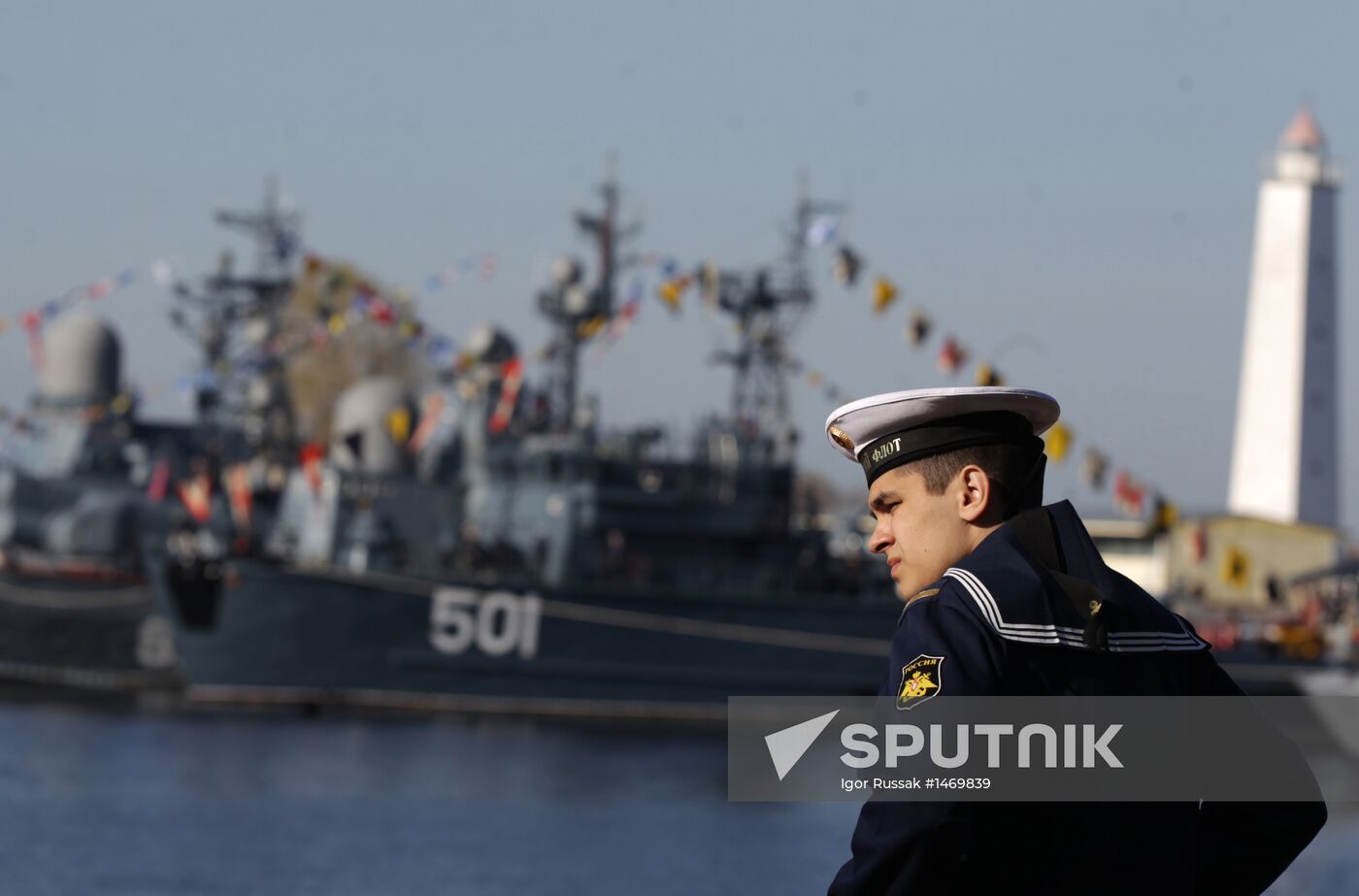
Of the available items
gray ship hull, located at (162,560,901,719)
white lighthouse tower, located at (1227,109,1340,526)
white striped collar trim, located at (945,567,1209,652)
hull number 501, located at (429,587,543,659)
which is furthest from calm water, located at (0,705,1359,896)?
white lighthouse tower, located at (1227,109,1340,526)

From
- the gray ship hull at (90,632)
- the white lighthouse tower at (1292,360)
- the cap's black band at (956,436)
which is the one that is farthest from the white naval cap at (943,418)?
the white lighthouse tower at (1292,360)

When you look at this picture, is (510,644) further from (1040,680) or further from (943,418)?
(1040,680)

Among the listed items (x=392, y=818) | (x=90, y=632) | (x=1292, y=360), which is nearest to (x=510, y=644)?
(x=90, y=632)

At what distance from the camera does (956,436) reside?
2051 millimetres

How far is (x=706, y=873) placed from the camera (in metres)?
15.6

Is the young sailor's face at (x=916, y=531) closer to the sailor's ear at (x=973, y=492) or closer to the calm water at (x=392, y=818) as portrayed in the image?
the sailor's ear at (x=973, y=492)

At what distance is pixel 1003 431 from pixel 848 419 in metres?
0.17

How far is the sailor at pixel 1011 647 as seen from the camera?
1834mm

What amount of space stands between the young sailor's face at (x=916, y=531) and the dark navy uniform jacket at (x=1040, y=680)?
68 millimetres

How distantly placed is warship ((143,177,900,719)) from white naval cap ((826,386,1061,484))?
26451 millimetres

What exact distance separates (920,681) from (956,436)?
0.33m

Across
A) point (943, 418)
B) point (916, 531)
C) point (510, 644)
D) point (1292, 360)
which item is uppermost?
point (1292, 360)

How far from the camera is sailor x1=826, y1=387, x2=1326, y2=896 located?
1.83 metres

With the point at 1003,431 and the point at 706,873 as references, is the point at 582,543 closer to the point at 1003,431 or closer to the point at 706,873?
the point at 706,873
